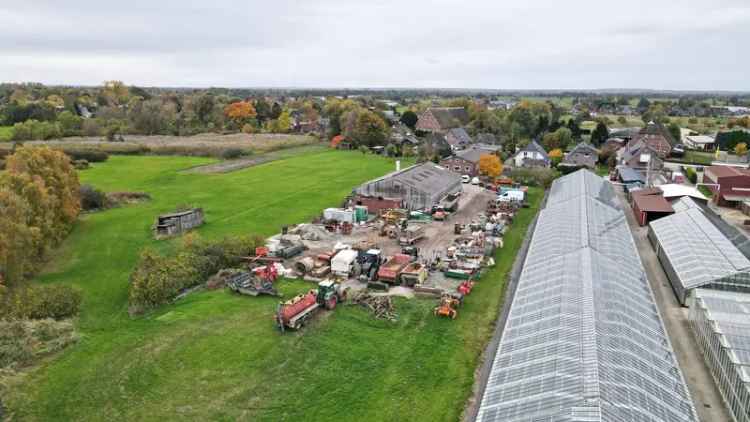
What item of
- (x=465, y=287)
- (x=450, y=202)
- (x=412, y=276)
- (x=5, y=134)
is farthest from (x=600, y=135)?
(x=5, y=134)

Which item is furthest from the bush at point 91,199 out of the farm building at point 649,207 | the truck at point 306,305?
the farm building at point 649,207

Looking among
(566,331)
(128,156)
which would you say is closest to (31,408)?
(566,331)

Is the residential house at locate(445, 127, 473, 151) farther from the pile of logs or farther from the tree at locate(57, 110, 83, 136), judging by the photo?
the tree at locate(57, 110, 83, 136)

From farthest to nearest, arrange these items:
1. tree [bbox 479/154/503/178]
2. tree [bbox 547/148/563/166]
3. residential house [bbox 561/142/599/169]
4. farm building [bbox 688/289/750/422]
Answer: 1. tree [bbox 547/148/563/166]
2. residential house [bbox 561/142/599/169]
3. tree [bbox 479/154/503/178]
4. farm building [bbox 688/289/750/422]

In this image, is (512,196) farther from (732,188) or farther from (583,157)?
(583,157)

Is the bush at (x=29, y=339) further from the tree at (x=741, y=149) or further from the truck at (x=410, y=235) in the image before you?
the tree at (x=741, y=149)

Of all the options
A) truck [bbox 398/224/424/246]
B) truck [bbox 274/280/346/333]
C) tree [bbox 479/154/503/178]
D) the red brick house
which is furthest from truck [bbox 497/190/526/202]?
the red brick house

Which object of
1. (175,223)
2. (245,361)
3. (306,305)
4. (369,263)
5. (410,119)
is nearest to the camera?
(245,361)
